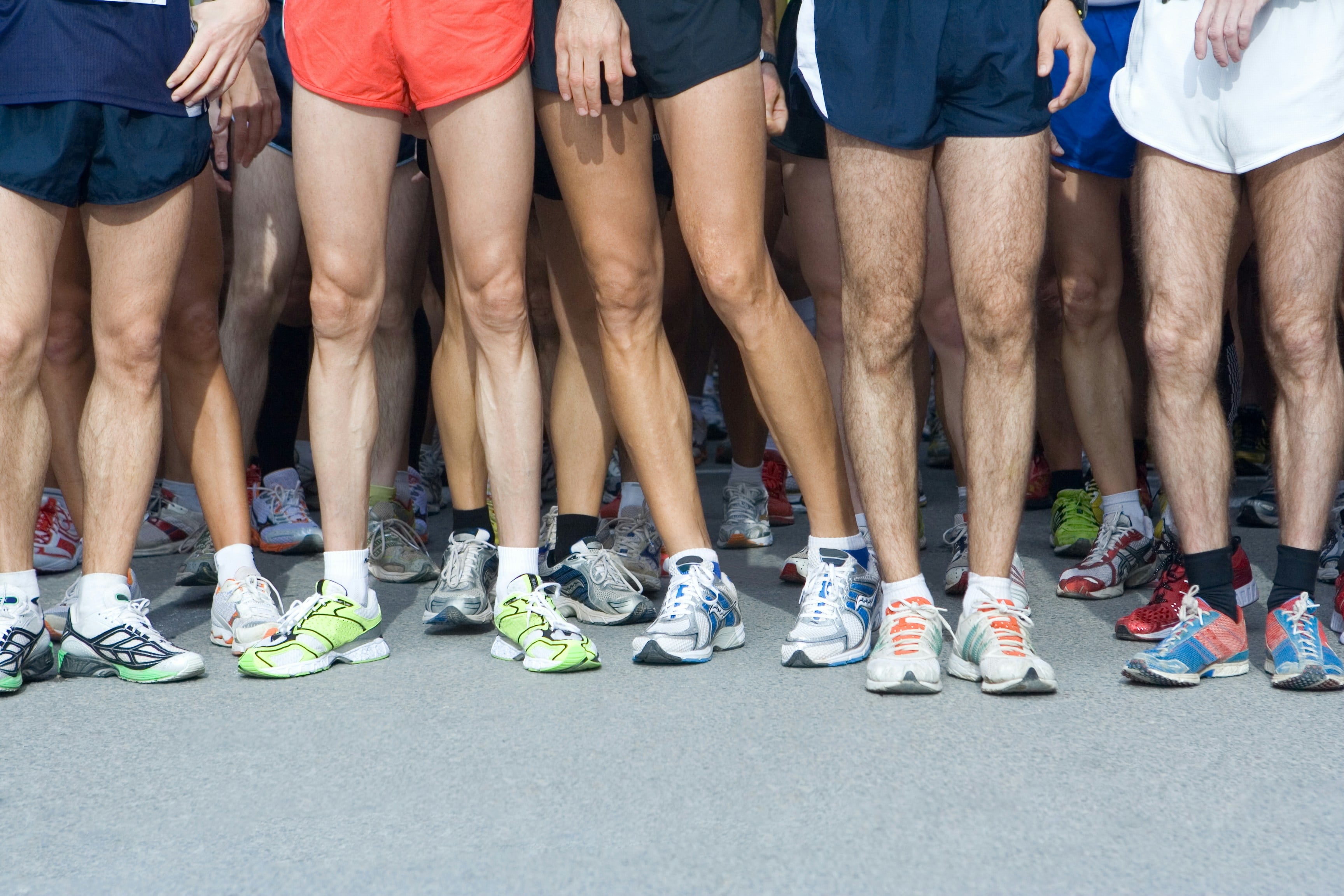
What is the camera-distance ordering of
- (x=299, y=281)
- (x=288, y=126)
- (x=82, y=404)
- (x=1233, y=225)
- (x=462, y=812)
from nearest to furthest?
(x=462, y=812) → (x=1233, y=225) → (x=82, y=404) → (x=288, y=126) → (x=299, y=281)

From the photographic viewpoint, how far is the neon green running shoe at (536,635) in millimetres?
2676

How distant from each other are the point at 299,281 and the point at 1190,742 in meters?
3.40

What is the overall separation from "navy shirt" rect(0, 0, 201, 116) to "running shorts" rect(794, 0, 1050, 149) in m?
1.40

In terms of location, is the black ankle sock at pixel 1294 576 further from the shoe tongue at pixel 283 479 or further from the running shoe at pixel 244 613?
the shoe tongue at pixel 283 479

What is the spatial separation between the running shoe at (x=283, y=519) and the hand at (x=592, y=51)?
6.25 feet

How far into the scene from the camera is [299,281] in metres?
4.58

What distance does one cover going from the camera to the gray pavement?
1.74 meters

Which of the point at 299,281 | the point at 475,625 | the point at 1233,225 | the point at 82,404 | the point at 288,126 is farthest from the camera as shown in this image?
the point at 299,281

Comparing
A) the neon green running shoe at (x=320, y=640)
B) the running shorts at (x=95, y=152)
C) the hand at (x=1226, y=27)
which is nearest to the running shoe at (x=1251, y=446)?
the hand at (x=1226, y=27)

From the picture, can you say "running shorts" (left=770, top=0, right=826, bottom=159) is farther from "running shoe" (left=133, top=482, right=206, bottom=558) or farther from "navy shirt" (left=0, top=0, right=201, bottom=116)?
"running shoe" (left=133, top=482, right=206, bottom=558)

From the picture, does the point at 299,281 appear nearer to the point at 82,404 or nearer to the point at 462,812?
the point at 82,404

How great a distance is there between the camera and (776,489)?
14.8 ft

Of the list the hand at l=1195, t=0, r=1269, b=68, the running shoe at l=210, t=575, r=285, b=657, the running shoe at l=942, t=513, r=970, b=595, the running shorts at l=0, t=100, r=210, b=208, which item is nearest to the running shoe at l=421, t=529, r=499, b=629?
the running shoe at l=210, t=575, r=285, b=657

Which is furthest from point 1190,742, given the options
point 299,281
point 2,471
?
point 299,281
